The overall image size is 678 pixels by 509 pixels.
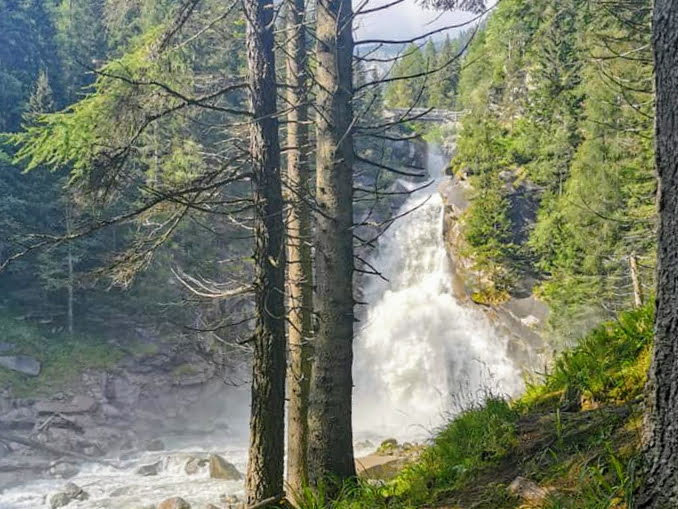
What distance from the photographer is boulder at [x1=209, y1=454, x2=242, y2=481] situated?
44.9ft

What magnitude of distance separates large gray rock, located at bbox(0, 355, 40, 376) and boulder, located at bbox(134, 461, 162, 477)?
5.90 metres

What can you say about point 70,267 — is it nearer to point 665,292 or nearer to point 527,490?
point 527,490

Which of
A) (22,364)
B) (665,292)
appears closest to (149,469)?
(22,364)

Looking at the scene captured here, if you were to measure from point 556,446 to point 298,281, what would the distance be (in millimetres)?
4031

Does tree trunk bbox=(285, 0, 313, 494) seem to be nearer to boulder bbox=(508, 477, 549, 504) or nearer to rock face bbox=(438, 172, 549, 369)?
boulder bbox=(508, 477, 549, 504)

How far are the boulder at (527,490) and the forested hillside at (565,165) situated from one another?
10.4 m

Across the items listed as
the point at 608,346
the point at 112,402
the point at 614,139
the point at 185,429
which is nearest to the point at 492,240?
the point at 614,139

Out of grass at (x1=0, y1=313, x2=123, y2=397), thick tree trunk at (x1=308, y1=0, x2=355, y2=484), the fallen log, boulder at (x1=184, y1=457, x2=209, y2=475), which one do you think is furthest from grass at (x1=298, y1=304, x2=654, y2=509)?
grass at (x1=0, y1=313, x2=123, y2=397)

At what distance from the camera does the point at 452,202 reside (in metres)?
22.9

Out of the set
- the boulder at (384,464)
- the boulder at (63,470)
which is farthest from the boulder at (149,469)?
the boulder at (384,464)

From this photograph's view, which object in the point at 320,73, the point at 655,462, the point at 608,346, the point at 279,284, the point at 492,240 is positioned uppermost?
the point at 492,240

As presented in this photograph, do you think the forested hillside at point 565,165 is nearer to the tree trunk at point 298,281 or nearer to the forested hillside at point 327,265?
the forested hillside at point 327,265

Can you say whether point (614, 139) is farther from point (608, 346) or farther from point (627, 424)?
point (627, 424)

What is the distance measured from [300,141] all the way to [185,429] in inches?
577
